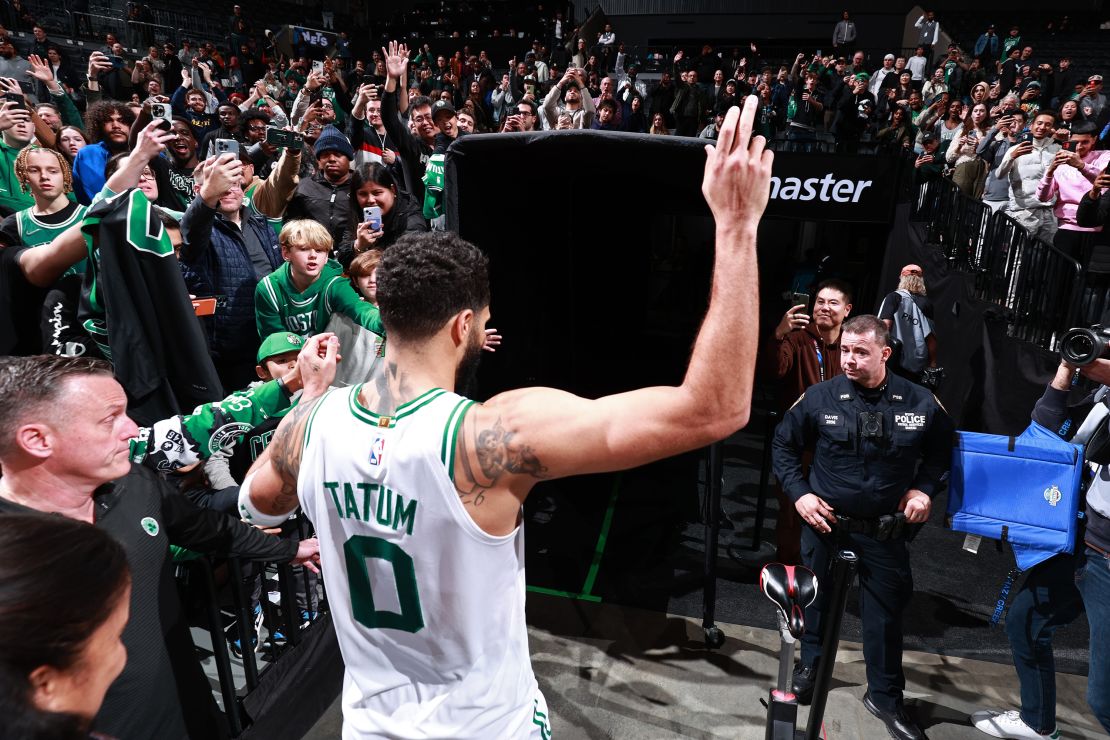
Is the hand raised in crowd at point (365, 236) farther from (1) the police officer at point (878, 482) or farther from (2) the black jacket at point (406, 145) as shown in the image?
(1) the police officer at point (878, 482)

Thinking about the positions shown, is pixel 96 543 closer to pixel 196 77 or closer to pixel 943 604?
pixel 943 604

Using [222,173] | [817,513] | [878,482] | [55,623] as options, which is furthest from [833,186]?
[55,623]

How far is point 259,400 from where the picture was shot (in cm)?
303

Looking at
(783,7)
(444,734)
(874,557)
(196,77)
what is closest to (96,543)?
(444,734)

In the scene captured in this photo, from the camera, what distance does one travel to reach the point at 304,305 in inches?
167

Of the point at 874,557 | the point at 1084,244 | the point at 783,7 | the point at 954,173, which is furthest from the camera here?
the point at 783,7

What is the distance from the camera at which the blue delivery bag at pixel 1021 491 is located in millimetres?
3428

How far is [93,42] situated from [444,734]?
889 inches

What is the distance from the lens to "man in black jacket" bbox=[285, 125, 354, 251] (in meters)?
5.53

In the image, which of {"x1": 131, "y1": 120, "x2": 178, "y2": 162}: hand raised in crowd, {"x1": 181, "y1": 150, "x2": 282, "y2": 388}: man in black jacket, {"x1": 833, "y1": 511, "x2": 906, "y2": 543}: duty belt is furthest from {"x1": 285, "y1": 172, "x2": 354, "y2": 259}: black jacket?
{"x1": 833, "y1": 511, "x2": 906, "y2": 543}: duty belt

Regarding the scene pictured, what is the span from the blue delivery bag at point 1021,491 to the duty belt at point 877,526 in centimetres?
32

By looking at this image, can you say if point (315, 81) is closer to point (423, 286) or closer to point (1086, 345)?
point (423, 286)

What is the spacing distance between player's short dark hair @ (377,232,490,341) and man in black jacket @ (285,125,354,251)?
3.95 meters

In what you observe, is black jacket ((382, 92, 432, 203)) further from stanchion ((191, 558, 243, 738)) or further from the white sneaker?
Answer: the white sneaker
